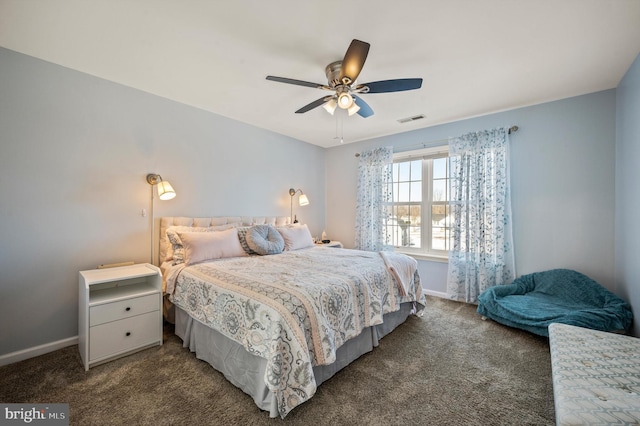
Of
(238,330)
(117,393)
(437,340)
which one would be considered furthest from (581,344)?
(117,393)

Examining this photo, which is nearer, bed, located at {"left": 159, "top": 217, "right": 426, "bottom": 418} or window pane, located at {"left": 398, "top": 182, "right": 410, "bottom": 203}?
bed, located at {"left": 159, "top": 217, "right": 426, "bottom": 418}

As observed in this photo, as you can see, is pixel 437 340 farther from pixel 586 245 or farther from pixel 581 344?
pixel 586 245

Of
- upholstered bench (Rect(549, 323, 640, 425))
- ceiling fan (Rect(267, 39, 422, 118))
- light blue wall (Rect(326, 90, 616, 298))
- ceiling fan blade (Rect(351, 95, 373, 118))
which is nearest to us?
upholstered bench (Rect(549, 323, 640, 425))

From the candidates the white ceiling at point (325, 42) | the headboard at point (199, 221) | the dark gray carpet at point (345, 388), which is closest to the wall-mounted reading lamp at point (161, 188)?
the headboard at point (199, 221)

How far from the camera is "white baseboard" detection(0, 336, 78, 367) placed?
80.9 inches

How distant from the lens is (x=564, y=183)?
9.62 ft

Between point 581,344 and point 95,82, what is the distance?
14.4 ft

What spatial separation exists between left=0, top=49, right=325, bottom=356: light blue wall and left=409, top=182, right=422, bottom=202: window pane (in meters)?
3.07

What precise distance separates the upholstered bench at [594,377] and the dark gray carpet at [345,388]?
1.48ft

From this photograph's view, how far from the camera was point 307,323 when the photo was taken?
→ 62.5 inches

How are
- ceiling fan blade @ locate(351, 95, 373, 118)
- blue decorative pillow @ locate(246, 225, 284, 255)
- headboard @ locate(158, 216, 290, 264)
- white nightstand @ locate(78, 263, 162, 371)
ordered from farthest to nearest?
blue decorative pillow @ locate(246, 225, 284, 255), headboard @ locate(158, 216, 290, 264), ceiling fan blade @ locate(351, 95, 373, 118), white nightstand @ locate(78, 263, 162, 371)

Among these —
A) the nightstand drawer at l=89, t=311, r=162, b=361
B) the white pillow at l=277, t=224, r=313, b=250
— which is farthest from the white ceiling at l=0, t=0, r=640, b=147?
the nightstand drawer at l=89, t=311, r=162, b=361

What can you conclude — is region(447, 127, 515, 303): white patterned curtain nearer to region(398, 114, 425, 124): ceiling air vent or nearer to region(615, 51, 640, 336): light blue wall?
region(398, 114, 425, 124): ceiling air vent

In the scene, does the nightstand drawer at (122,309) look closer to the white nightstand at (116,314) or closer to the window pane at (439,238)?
the white nightstand at (116,314)
